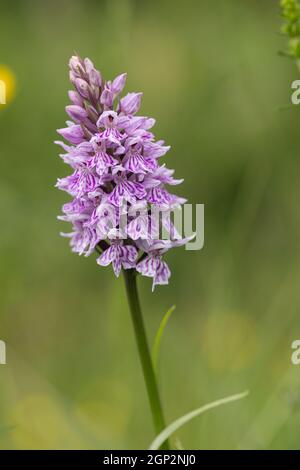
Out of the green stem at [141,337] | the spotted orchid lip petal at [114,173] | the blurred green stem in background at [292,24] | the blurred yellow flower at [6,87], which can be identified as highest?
the blurred yellow flower at [6,87]

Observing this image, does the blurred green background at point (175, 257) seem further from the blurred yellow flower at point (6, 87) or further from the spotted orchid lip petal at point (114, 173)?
the spotted orchid lip petal at point (114, 173)

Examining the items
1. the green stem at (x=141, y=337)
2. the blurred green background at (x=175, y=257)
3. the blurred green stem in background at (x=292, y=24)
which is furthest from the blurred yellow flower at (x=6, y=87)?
the green stem at (x=141, y=337)

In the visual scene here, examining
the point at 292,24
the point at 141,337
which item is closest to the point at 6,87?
the point at 292,24

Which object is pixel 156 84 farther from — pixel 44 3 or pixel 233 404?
pixel 233 404

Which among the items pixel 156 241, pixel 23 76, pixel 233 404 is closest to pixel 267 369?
pixel 233 404

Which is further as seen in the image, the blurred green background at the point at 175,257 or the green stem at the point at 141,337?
the blurred green background at the point at 175,257

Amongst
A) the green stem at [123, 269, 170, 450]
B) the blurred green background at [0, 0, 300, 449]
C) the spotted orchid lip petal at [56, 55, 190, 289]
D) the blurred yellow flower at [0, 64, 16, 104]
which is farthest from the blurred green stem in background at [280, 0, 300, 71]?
the blurred yellow flower at [0, 64, 16, 104]

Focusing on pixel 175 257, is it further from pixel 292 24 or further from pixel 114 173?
pixel 114 173
